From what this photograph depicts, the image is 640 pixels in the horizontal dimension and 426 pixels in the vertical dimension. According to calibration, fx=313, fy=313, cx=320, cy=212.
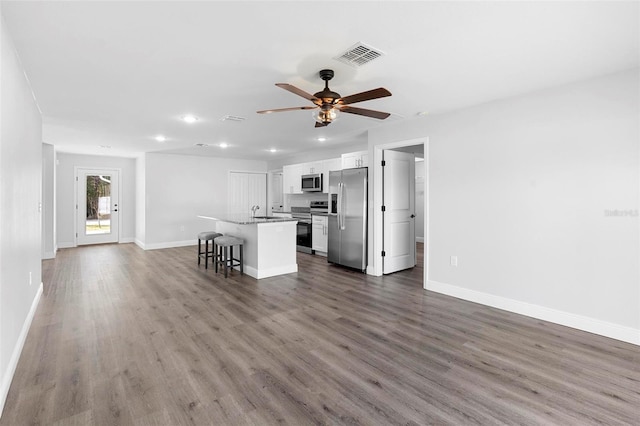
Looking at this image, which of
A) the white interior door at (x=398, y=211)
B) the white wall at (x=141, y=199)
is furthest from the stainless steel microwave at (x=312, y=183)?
the white wall at (x=141, y=199)

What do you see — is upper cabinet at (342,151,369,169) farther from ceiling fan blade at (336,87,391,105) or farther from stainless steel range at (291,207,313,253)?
ceiling fan blade at (336,87,391,105)

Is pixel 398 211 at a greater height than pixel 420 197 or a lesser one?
lesser

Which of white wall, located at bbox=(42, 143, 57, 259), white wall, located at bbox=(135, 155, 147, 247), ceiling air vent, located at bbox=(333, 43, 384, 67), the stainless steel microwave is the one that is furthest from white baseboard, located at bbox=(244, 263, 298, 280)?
white wall, located at bbox=(42, 143, 57, 259)

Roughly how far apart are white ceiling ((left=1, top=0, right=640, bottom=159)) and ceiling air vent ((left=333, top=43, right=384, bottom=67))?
6cm

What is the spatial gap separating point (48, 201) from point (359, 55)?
7447 millimetres

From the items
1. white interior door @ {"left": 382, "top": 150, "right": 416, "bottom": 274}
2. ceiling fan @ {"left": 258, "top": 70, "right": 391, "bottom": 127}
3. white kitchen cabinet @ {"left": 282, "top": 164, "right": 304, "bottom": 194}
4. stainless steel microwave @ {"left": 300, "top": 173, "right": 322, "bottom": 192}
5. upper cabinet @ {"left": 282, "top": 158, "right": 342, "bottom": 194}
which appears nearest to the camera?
ceiling fan @ {"left": 258, "top": 70, "right": 391, "bottom": 127}

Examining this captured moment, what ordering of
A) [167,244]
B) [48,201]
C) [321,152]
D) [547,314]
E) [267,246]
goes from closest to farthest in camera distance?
[547,314], [267,246], [48,201], [321,152], [167,244]

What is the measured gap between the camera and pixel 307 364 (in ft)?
8.00

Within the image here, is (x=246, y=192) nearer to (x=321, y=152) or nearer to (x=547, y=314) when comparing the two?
(x=321, y=152)

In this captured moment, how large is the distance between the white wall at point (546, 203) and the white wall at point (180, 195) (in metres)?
6.20

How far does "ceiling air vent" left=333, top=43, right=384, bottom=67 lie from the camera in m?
2.39

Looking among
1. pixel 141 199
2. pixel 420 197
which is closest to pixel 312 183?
pixel 420 197

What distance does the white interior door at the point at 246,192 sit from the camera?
9.03 meters

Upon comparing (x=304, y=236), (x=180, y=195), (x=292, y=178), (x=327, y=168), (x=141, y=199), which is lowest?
(x=304, y=236)
